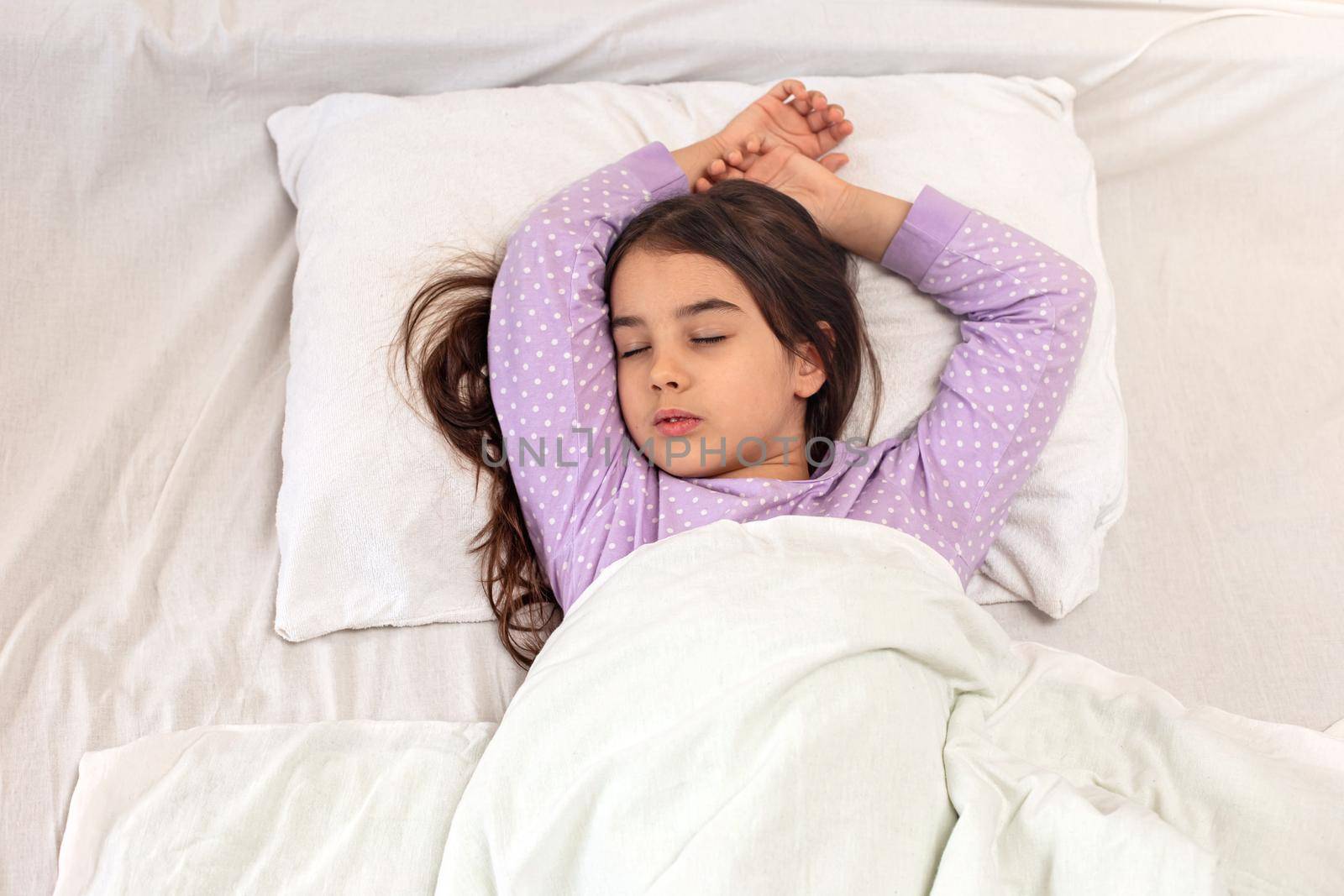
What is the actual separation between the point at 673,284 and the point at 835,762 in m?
0.50

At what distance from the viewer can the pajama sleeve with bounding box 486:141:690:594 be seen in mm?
1107

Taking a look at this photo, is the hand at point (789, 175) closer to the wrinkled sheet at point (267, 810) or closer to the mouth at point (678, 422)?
the mouth at point (678, 422)

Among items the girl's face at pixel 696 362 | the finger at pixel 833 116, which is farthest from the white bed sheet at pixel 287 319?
the girl's face at pixel 696 362

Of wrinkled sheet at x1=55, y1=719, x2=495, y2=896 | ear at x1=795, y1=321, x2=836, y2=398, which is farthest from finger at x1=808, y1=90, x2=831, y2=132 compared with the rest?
wrinkled sheet at x1=55, y1=719, x2=495, y2=896

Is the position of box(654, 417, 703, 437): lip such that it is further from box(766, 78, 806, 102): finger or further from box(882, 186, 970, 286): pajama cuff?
box(766, 78, 806, 102): finger

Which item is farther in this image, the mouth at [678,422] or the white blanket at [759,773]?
the mouth at [678,422]

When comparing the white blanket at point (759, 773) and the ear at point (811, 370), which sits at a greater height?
the ear at point (811, 370)

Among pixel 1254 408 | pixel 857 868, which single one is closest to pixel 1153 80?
pixel 1254 408

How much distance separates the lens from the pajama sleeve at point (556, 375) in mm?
1107

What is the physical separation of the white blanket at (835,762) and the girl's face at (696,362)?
139mm

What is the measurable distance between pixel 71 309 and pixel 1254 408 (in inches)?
54.2

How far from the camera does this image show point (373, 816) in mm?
919

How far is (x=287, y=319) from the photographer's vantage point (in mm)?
1319

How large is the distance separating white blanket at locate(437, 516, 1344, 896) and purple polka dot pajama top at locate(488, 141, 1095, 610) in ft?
0.38
